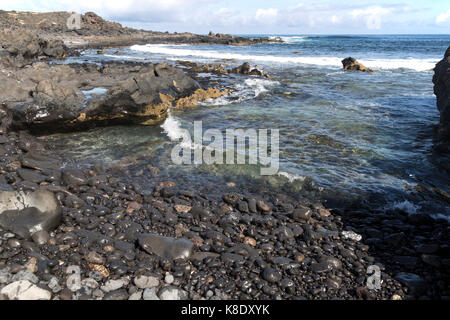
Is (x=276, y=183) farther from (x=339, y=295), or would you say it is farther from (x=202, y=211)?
(x=339, y=295)

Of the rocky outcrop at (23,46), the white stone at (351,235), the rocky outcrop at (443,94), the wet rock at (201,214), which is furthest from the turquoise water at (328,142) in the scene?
the rocky outcrop at (23,46)

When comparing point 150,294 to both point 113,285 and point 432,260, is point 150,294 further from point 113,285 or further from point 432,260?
point 432,260

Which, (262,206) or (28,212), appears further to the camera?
(262,206)

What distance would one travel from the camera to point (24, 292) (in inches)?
143

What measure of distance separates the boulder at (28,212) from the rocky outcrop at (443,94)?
1038 cm

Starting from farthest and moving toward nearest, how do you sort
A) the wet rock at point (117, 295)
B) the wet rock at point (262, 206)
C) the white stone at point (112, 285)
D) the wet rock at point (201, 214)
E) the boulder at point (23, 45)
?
the boulder at point (23, 45)
the wet rock at point (262, 206)
the wet rock at point (201, 214)
the white stone at point (112, 285)
the wet rock at point (117, 295)

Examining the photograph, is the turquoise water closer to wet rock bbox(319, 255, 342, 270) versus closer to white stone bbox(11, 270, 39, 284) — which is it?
wet rock bbox(319, 255, 342, 270)

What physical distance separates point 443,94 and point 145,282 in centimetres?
1216

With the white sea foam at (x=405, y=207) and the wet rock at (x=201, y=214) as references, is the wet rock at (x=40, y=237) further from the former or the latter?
the white sea foam at (x=405, y=207)

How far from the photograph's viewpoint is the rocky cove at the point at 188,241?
4.02 m

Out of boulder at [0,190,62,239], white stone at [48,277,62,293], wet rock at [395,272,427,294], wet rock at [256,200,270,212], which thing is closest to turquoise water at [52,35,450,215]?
wet rock at [256,200,270,212]

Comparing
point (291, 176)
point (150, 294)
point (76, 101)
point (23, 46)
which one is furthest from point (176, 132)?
point (23, 46)
